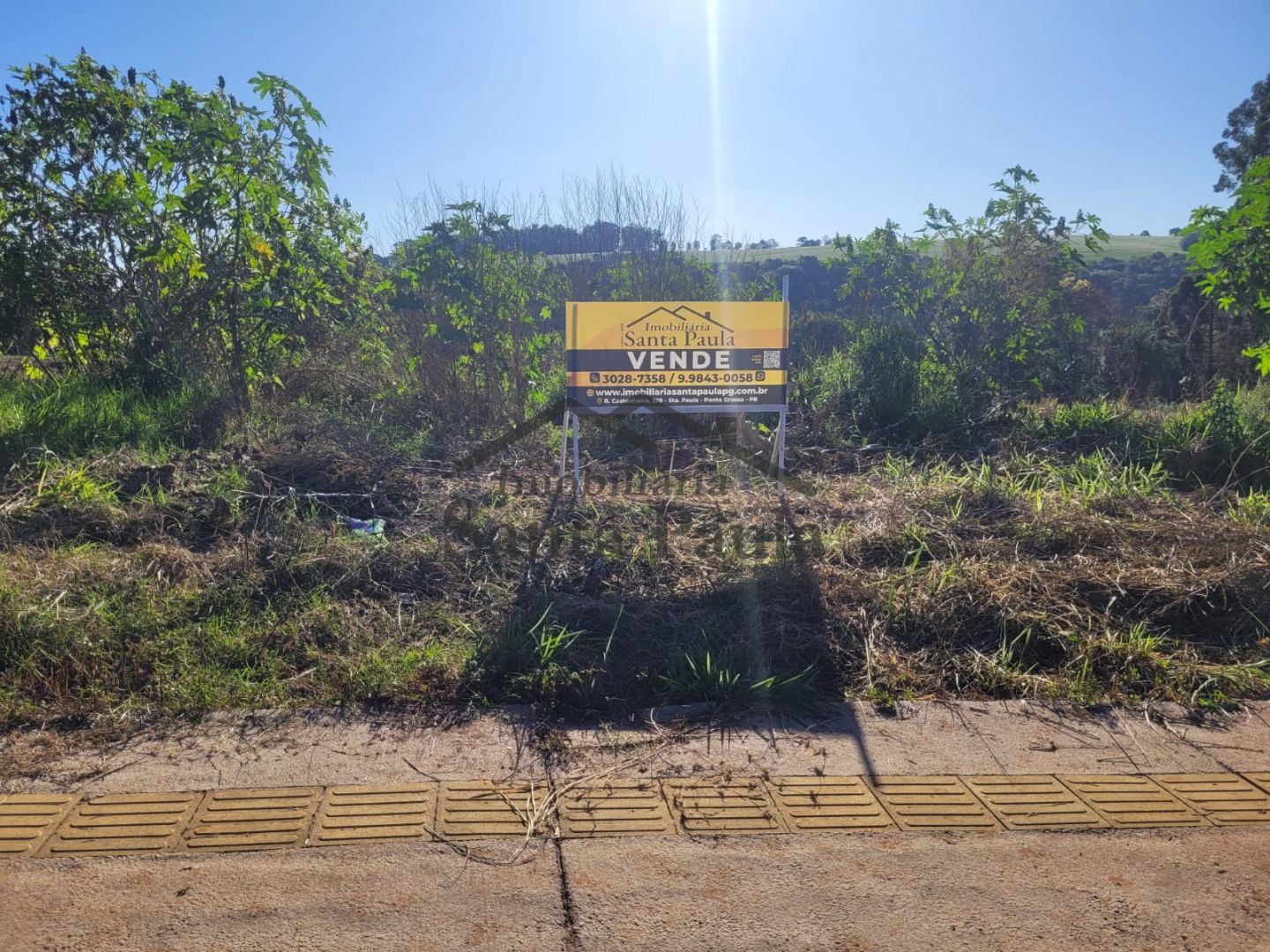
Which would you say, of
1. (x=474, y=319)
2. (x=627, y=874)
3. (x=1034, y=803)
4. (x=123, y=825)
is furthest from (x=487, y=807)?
(x=474, y=319)

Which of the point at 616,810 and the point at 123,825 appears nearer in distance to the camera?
the point at 123,825

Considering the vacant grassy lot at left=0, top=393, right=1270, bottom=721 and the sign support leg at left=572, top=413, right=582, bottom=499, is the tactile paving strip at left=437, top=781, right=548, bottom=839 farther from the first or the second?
the sign support leg at left=572, top=413, right=582, bottom=499

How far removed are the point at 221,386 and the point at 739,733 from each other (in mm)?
6603

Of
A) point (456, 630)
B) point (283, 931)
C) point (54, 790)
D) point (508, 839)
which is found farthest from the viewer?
point (456, 630)

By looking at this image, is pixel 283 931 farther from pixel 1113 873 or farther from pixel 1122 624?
pixel 1122 624

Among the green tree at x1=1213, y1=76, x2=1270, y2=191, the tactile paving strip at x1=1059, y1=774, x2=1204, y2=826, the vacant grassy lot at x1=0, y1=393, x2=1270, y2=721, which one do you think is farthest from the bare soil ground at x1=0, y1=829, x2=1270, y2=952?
the green tree at x1=1213, y1=76, x2=1270, y2=191

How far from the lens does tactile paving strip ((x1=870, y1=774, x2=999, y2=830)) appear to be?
3038 millimetres

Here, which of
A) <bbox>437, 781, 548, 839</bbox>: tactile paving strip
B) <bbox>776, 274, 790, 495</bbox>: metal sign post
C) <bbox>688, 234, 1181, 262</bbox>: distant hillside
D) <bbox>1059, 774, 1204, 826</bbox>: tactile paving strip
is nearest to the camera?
A: <bbox>437, 781, 548, 839</bbox>: tactile paving strip

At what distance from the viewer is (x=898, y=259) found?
10078 millimetres

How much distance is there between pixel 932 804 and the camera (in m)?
3.16

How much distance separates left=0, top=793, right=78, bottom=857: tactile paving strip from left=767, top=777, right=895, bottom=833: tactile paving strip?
232 centimetres

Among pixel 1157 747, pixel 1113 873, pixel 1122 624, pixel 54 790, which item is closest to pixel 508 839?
pixel 54 790

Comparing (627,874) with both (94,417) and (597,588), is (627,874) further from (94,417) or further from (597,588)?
(94,417)

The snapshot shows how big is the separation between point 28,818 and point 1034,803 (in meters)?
3.28
